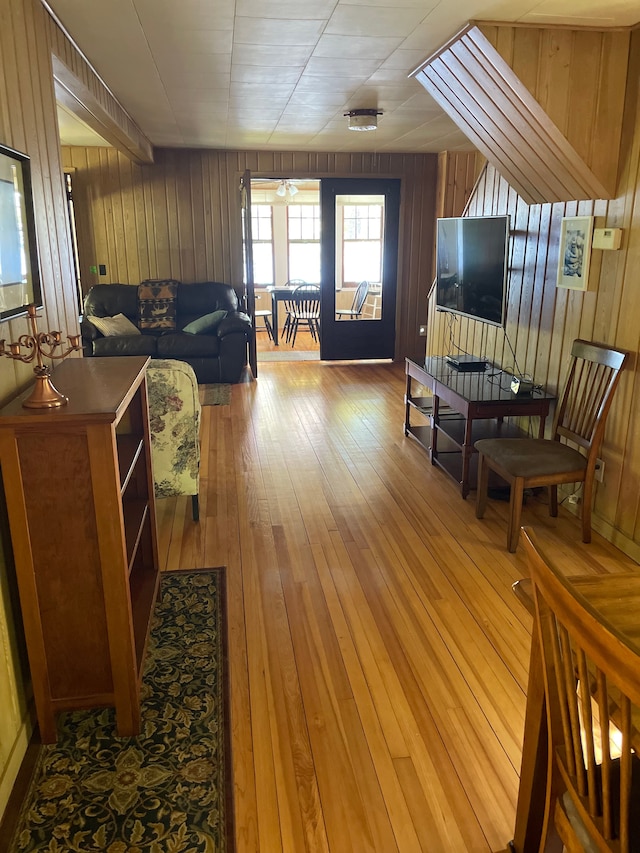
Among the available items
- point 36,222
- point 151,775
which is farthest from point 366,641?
point 36,222

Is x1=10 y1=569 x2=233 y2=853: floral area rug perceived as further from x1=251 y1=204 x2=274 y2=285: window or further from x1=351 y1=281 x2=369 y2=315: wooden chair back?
x1=251 y1=204 x2=274 y2=285: window

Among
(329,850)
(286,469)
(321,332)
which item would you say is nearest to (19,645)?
(329,850)

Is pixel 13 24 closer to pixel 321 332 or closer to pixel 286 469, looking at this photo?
pixel 286 469

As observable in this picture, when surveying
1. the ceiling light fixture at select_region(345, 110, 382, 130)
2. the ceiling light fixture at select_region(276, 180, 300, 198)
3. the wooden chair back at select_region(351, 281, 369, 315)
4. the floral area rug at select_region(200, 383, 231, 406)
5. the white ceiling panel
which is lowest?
the floral area rug at select_region(200, 383, 231, 406)

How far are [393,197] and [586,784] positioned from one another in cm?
703

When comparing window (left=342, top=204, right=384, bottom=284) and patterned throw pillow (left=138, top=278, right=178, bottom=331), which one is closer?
patterned throw pillow (left=138, top=278, right=178, bottom=331)

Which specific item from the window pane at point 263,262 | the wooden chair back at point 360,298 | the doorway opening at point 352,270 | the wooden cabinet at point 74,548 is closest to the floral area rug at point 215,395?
the doorway opening at point 352,270

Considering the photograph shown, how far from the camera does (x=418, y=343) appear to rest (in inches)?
308

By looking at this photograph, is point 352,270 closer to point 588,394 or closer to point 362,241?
point 362,241

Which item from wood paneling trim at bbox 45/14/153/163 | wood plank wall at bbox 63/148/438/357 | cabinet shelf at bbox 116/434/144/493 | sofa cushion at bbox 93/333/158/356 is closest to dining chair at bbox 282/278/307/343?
wood plank wall at bbox 63/148/438/357

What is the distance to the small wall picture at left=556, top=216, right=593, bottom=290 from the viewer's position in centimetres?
331

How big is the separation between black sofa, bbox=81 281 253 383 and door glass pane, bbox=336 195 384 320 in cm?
139

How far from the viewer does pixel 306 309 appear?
9.41m

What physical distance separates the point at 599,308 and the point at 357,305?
15.5ft
